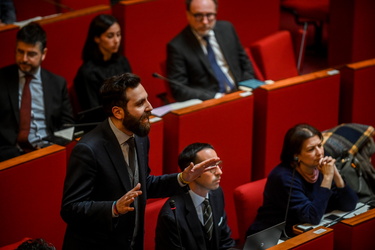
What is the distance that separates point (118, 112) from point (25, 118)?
1.65 feet

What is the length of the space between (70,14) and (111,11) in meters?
0.12

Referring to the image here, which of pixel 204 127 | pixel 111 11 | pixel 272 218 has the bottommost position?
pixel 272 218

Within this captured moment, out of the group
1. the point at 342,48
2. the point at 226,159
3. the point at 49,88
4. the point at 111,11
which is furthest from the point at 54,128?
the point at 342,48

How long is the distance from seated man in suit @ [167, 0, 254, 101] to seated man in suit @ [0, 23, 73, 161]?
0.90 ft

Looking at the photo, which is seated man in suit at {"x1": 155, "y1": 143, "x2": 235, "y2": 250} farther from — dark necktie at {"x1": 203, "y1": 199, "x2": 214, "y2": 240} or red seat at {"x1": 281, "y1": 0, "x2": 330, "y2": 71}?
red seat at {"x1": 281, "y1": 0, "x2": 330, "y2": 71}

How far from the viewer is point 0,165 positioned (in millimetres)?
1096

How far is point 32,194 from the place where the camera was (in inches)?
44.8

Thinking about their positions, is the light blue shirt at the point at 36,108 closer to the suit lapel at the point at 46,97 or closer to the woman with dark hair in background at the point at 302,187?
the suit lapel at the point at 46,97

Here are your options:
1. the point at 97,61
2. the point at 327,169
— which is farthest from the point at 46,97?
the point at 327,169

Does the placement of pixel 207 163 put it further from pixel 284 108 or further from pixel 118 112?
pixel 284 108

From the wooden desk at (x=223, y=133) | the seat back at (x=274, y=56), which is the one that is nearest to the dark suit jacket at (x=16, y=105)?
the wooden desk at (x=223, y=133)

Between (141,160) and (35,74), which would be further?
(35,74)

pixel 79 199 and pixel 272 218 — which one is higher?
pixel 79 199

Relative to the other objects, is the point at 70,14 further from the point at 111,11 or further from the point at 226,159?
the point at 226,159
